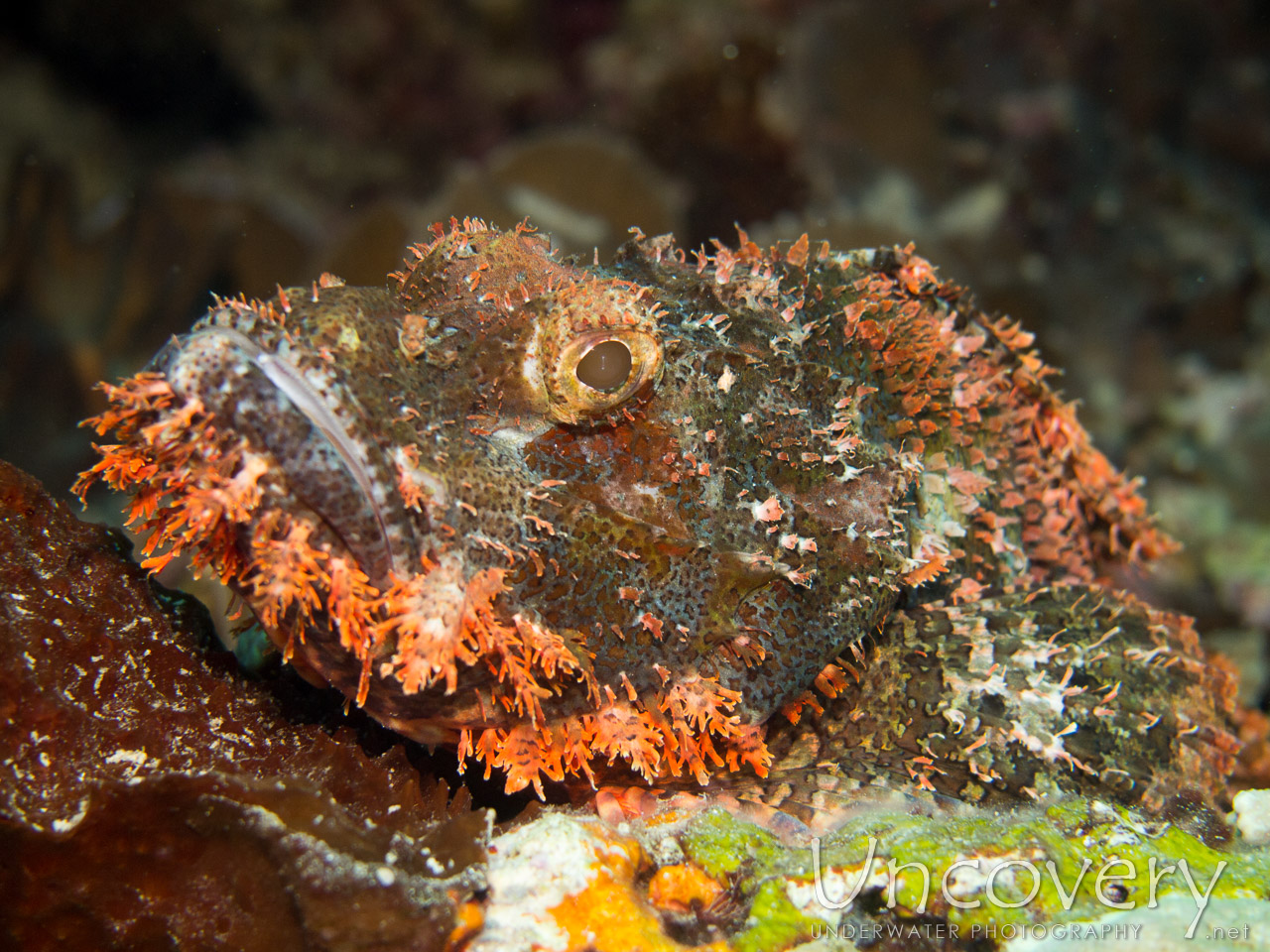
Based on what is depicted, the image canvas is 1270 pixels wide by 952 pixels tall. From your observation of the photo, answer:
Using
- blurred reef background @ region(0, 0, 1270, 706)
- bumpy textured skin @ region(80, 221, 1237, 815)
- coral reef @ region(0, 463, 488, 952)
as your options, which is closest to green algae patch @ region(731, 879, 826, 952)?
bumpy textured skin @ region(80, 221, 1237, 815)

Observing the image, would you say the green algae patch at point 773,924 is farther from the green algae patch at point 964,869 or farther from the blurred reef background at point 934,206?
the blurred reef background at point 934,206

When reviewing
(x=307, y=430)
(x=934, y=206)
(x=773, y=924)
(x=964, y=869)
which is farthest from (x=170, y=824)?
(x=934, y=206)

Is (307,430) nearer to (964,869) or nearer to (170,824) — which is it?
(170,824)

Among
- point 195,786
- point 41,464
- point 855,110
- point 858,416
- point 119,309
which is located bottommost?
point 195,786

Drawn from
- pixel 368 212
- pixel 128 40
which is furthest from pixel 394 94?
pixel 128 40

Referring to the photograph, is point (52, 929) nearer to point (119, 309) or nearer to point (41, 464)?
point (41, 464)

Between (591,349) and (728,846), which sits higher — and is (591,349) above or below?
above
